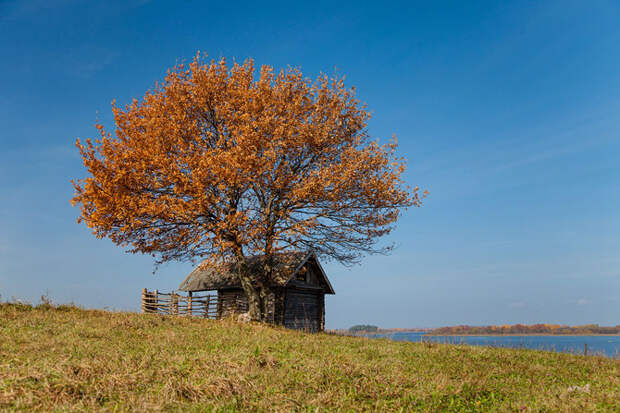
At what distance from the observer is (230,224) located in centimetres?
2092

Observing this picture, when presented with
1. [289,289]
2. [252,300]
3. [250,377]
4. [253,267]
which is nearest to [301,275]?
[289,289]

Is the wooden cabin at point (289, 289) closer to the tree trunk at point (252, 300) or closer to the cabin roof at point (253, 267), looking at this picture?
the cabin roof at point (253, 267)

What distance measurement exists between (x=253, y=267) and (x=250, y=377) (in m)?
20.8

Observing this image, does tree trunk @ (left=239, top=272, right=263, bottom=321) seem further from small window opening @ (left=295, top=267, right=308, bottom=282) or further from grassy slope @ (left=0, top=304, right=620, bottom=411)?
grassy slope @ (left=0, top=304, right=620, bottom=411)

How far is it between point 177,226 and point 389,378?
1595 centimetres

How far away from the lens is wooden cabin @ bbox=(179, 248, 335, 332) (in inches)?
1088

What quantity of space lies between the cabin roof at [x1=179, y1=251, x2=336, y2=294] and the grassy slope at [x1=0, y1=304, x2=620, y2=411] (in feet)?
32.4

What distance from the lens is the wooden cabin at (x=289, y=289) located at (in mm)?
27641

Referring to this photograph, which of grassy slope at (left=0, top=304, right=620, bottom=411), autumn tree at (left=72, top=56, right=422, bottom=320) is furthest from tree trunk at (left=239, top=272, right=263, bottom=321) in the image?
grassy slope at (left=0, top=304, right=620, bottom=411)

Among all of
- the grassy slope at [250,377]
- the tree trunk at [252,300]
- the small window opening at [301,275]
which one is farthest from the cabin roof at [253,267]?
the grassy slope at [250,377]

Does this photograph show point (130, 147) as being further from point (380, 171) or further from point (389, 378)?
point (389, 378)

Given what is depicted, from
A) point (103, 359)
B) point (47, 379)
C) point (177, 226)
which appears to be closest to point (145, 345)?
point (103, 359)

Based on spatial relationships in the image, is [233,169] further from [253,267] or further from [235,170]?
[253,267]

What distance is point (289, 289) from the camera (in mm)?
29312
